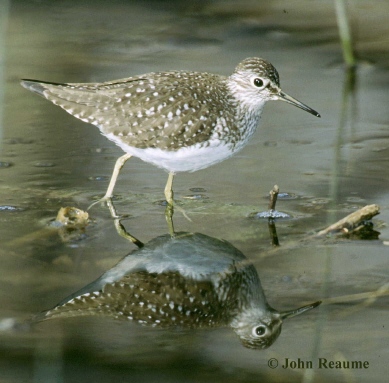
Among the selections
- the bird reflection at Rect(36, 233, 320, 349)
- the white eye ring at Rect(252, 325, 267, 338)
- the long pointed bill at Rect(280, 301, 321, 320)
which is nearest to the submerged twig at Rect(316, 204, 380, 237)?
the bird reflection at Rect(36, 233, 320, 349)

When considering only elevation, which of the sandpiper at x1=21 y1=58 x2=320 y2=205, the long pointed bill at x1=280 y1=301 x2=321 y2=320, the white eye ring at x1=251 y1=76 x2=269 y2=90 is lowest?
the long pointed bill at x1=280 y1=301 x2=321 y2=320

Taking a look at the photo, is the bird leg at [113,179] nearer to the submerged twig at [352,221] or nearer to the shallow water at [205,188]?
the shallow water at [205,188]

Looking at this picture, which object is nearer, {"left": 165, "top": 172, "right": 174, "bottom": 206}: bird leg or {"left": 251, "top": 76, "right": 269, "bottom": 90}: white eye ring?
{"left": 165, "top": 172, "right": 174, "bottom": 206}: bird leg

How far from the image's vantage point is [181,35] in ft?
42.8

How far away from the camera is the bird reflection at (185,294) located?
18.9 ft

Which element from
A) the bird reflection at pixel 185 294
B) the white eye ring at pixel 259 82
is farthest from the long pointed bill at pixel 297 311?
the white eye ring at pixel 259 82

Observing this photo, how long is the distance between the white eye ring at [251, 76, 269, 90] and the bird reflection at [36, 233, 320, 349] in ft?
6.31

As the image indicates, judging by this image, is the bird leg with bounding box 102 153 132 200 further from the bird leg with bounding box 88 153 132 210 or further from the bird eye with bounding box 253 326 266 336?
the bird eye with bounding box 253 326 266 336

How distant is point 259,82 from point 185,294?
2.86m

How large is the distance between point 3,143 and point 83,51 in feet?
11.6

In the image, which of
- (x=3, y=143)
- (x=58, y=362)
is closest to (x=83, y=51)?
(x=3, y=143)

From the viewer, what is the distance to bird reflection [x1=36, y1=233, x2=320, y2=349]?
5.75 metres

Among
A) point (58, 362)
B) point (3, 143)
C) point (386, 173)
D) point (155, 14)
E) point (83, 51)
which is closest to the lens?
point (58, 362)

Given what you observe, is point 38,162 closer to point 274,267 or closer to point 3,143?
point 3,143
